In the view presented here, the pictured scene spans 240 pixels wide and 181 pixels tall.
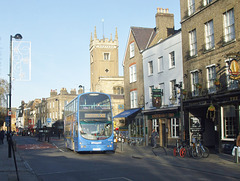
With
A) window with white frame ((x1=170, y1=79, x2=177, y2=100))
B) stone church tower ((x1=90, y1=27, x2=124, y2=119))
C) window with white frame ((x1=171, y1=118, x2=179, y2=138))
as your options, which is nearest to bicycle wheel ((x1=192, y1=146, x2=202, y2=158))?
window with white frame ((x1=171, y1=118, x2=179, y2=138))

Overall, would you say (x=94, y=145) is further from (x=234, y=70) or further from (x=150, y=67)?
(x=150, y=67)

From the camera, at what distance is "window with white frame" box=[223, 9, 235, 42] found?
20.9 m

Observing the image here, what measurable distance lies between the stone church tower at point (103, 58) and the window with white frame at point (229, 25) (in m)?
57.4

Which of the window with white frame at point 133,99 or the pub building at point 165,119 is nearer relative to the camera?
the pub building at point 165,119

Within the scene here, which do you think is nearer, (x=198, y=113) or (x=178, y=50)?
(x=198, y=113)

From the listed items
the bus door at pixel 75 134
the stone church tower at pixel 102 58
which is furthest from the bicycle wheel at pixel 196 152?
the stone church tower at pixel 102 58

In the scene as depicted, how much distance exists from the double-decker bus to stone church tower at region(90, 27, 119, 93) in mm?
55093

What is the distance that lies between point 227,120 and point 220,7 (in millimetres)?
7600

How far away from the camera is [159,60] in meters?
31.0

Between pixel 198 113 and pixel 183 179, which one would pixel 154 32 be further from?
pixel 183 179

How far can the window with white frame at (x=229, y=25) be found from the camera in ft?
68.5

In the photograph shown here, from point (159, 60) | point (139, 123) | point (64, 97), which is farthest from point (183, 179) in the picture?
point (64, 97)

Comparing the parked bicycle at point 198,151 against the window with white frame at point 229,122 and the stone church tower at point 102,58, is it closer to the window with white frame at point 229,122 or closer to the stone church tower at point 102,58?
the window with white frame at point 229,122

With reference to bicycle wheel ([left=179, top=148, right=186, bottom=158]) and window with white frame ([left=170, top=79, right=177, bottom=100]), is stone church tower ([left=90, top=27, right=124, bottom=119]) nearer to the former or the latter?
window with white frame ([left=170, top=79, right=177, bottom=100])
